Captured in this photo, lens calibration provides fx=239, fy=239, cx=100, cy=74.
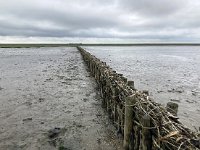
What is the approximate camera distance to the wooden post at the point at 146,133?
230 inches

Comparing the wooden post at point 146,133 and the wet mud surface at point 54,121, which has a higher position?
the wooden post at point 146,133

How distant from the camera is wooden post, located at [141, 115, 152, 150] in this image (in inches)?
230

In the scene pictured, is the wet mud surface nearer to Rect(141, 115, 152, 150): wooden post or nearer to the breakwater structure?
the breakwater structure

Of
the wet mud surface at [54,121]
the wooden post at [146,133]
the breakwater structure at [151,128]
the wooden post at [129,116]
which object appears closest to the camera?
the breakwater structure at [151,128]

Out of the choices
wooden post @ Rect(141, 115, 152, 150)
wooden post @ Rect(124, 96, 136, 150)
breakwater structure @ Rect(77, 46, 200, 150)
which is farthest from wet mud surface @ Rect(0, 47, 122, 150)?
wooden post @ Rect(141, 115, 152, 150)

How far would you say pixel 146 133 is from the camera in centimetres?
594

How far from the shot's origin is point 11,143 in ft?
28.2

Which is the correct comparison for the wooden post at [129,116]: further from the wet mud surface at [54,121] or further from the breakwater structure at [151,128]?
the wet mud surface at [54,121]

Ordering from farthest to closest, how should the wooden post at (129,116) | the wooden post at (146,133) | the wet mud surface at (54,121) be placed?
1. the wet mud surface at (54,121)
2. the wooden post at (129,116)
3. the wooden post at (146,133)

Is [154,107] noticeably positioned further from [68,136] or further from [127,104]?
[68,136]

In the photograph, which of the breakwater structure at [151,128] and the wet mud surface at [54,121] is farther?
the wet mud surface at [54,121]

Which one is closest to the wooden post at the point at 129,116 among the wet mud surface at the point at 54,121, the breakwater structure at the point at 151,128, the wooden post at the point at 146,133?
the breakwater structure at the point at 151,128

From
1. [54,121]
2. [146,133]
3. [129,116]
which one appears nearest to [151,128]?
[146,133]

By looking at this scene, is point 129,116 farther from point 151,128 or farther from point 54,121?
point 54,121
